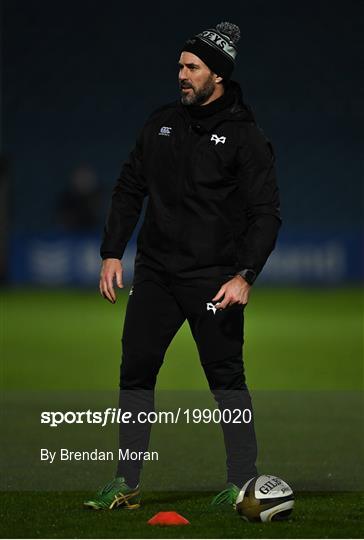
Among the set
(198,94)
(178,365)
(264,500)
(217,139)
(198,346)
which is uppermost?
(198,94)

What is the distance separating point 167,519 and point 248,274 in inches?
45.6

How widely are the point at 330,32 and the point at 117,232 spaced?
98.0 ft

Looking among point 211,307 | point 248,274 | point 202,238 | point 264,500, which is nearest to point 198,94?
point 202,238

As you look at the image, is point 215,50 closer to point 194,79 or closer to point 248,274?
point 194,79

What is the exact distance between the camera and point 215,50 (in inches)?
224

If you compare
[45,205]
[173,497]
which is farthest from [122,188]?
[45,205]

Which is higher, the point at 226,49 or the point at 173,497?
the point at 226,49

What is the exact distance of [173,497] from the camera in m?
6.20

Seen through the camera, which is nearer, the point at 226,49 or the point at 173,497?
the point at 226,49

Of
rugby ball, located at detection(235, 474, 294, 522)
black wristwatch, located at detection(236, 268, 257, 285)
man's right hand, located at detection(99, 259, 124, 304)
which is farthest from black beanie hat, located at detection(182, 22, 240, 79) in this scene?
rugby ball, located at detection(235, 474, 294, 522)

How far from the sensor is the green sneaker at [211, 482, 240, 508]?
578cm

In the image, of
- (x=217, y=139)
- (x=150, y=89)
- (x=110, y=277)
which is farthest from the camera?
(x=150, y=89)

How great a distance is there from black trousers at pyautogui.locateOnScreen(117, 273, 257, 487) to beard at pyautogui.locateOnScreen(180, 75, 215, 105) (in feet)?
2.71

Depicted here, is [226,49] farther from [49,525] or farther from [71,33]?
[71,33]
